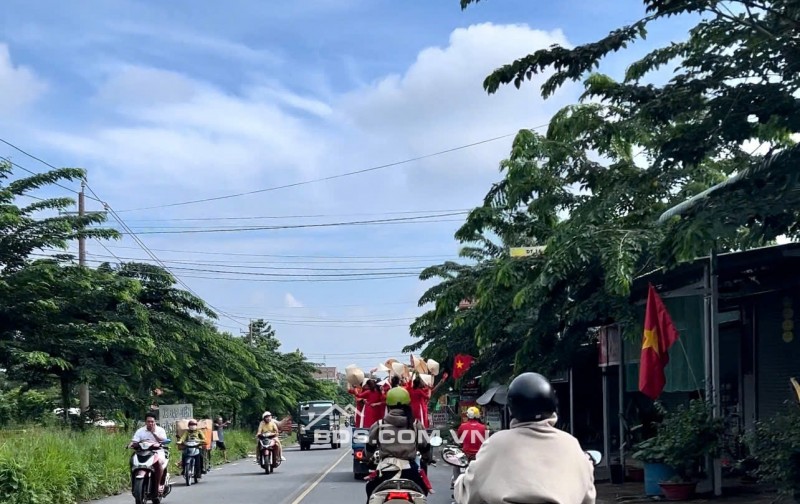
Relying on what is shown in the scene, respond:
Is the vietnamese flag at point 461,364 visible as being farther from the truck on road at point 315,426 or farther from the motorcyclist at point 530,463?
the truck on road at point 315,426

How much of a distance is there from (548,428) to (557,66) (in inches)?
316

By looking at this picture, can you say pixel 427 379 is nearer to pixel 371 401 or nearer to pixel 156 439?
pixel 371 401

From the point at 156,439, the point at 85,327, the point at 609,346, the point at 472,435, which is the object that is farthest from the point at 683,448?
the point at 85,327

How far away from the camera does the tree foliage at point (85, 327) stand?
85.0 ft

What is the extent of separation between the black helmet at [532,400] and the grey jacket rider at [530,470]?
1.5 inches

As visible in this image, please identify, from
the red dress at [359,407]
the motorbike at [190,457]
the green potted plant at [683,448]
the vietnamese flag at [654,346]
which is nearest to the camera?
the red dress at [359,407]

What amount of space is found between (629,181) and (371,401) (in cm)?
514

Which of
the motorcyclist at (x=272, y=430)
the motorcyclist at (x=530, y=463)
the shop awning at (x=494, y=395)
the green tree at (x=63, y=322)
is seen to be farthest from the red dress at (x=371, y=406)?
the green tree at (x=63, y=322)

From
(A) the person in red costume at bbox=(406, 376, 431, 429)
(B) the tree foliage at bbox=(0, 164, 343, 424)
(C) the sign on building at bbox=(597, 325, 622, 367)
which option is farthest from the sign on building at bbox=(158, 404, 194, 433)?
(A) the person in red costume at bbox=(406, 376, 431, 429)

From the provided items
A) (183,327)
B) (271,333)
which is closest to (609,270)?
(183,327)

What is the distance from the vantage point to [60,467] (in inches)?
647

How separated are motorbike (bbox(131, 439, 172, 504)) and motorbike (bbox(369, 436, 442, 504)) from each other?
7909 millimetres

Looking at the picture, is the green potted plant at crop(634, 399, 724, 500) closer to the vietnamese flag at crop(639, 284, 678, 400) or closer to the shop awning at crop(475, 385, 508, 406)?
the vietnamese flag at crop(639, 284, 678, 400)

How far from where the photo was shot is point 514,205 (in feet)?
64.4
